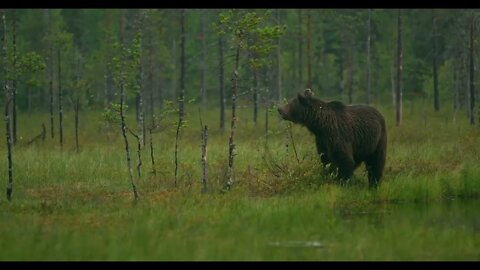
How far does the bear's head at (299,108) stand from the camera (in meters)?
17.1

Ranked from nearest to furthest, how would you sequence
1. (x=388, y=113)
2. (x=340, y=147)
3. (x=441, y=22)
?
(x=340, y=147)
(x=388, y=113)
(x=441, y=22)

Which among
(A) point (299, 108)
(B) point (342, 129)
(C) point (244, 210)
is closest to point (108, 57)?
(A) point (299, 108)

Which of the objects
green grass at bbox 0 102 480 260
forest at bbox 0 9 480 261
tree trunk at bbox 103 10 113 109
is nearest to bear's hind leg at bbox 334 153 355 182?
forest at bbox 0 9 480 261

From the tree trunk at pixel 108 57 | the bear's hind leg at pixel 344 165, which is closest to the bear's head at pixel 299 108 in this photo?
the bear's hind leg at pixel 344 165

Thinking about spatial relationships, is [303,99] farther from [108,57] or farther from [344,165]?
[108,57]

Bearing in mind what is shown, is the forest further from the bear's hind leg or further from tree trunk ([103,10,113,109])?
tree trunk ([103,10,113,109])

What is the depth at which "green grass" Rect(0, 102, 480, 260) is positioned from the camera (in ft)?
31.8

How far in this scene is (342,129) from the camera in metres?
16.9

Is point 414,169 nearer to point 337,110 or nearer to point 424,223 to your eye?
point 337,110

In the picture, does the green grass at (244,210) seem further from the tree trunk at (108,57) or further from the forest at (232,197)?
the tree trunk at (108,57)

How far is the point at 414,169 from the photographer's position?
1823cm

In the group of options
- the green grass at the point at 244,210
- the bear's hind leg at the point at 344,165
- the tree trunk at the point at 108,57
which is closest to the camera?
the green grass at the point at 244,210
